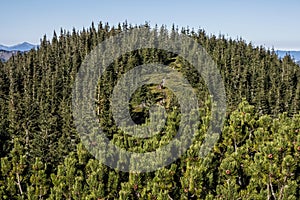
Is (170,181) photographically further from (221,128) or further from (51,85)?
(51,85)

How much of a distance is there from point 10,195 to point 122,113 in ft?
195

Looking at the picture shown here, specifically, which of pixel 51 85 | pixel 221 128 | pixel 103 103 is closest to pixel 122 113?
pixel 103 103

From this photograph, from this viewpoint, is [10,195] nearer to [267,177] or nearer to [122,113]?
[267,177]

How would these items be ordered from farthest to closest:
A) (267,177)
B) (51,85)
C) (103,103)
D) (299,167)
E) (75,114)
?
(51,85)
(103,103)
(75,114)
(299,167)
(267,177)

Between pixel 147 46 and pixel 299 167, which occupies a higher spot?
pixel 147 46

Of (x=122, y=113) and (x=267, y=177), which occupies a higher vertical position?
(x=122, y=113)

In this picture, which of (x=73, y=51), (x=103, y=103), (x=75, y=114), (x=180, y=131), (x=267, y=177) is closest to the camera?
(x=267, y=177)

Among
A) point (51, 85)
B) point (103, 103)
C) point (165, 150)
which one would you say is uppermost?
point (51, 85)

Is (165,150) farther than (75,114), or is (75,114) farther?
(75,114)

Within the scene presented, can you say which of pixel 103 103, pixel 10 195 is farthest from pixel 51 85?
pixel 10 195

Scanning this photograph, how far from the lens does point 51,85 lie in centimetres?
9950

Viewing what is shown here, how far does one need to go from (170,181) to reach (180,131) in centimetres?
348

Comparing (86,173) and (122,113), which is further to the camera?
(122,113)

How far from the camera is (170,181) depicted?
52.5ft
